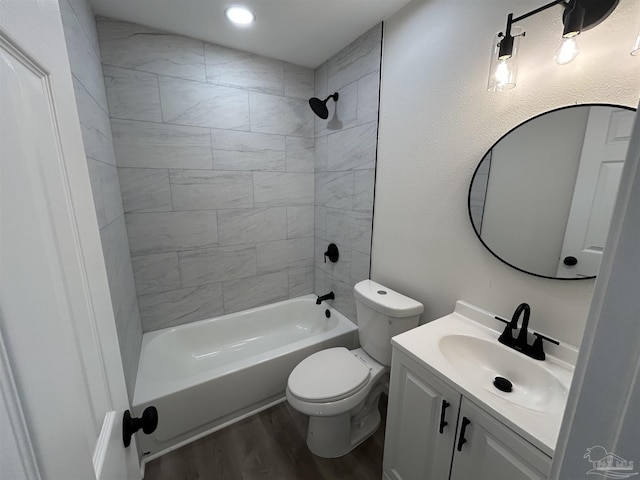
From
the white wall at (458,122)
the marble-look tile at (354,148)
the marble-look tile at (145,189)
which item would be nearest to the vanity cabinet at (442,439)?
the white wall at (458,122)

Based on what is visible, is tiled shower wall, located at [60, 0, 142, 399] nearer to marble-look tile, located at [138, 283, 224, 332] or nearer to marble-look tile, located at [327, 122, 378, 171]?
marble-look tile, located at [138, 283, 224, 332]

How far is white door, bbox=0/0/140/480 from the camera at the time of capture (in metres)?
0.27

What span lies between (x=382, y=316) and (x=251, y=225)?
1.33 meters

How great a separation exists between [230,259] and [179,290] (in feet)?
1.47

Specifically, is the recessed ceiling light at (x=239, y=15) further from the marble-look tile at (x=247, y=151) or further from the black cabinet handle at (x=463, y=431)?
the black cabinet handle at (x=463, y=431)

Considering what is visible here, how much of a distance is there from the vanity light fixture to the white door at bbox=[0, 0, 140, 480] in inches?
52.9

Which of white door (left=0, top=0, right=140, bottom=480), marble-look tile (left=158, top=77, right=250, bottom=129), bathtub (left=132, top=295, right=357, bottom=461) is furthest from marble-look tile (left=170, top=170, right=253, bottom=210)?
white door (left=0, top=0, right=140, bottom=480)

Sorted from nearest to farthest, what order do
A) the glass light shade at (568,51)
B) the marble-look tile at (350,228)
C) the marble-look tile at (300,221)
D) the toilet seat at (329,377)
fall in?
the glass light shade at (568,51), the toilet seat at (329,377), the marble-look tile at (350,228), the marble-look tile at (300,221)

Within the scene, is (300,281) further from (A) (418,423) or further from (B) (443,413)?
(B) (443,413)

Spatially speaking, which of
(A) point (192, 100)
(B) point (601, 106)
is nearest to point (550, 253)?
(B) point (601, 106)

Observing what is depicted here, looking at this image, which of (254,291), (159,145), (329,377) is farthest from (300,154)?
(329,377)

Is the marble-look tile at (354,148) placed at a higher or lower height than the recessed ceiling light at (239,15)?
lower

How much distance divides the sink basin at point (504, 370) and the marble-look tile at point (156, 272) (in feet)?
6.18

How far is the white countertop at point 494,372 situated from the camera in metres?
0.77
